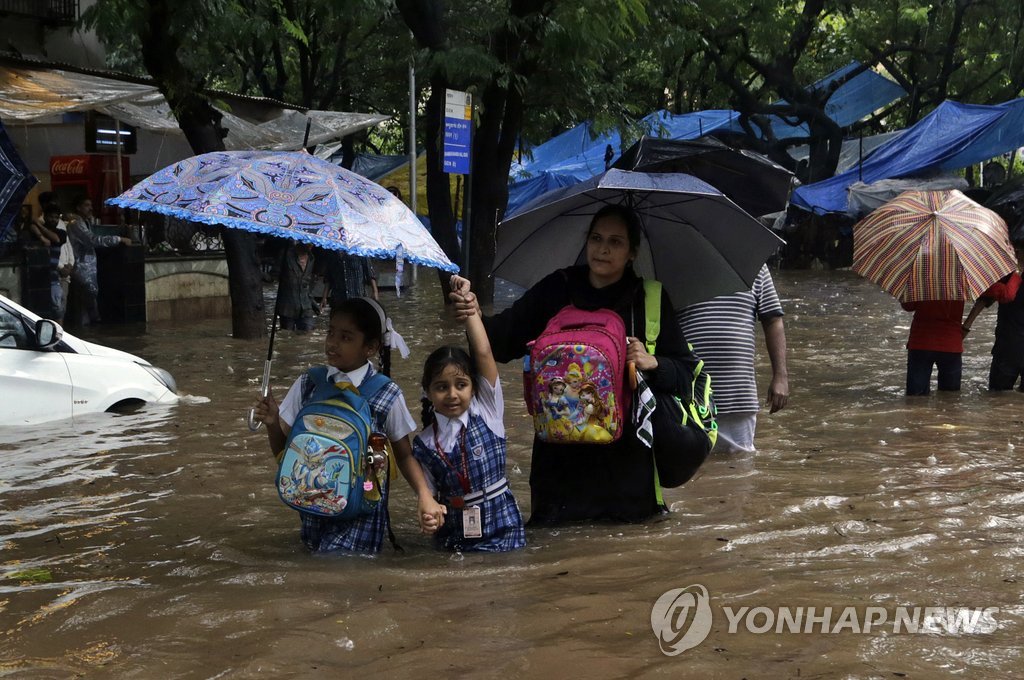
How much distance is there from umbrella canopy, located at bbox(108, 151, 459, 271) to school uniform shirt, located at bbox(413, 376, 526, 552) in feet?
2.11

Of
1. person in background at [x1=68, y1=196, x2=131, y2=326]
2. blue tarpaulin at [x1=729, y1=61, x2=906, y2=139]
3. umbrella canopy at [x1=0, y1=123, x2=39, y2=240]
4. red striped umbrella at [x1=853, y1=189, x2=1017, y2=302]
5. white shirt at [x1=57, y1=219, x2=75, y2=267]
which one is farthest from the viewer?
blue tarpaulin at [x1=729, y1=61, x2=906, y2=139]

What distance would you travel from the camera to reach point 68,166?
2389cm

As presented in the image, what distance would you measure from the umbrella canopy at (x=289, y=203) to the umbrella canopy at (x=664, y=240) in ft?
2.36

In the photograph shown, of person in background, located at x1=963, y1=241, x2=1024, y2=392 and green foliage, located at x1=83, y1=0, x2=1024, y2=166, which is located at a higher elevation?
green foliage, located at x1=83, y1=0, x2=1024, y2=166

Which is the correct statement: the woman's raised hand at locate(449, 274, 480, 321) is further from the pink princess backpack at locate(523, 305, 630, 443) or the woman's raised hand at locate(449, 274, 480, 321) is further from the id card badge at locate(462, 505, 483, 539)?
the id card badge at locate(462, 505, 483, 539)

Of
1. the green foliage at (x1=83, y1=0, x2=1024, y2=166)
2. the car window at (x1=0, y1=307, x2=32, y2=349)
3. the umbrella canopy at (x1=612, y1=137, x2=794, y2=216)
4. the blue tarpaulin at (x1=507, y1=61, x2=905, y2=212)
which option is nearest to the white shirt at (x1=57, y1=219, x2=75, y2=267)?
the green foliage at (x1=83, y1=0, x2=1024, y2=166)

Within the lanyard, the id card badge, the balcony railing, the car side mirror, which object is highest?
the balcony railing

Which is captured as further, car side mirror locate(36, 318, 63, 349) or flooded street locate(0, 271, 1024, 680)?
car side mirror locate(36, 318, 63, 349)

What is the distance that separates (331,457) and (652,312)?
4.93ft

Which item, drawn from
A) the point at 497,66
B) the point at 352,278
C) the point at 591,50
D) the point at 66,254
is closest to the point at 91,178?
the point at 66,254

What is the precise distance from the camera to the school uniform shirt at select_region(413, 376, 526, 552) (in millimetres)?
5203

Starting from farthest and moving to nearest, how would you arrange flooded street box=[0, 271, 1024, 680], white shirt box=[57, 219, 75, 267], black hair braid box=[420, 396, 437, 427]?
white shirt box=[57, 219, 75, 267], black hair braid box=[420, 396, 437, 427], flooded street box=[0, 271, 1024, 680]

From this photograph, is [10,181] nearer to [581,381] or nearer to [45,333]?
[45,333]

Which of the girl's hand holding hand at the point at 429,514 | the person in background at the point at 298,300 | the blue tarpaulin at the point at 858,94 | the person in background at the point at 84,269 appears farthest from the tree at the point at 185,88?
the blue tarpaulin at the point at 858,94
